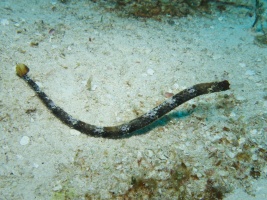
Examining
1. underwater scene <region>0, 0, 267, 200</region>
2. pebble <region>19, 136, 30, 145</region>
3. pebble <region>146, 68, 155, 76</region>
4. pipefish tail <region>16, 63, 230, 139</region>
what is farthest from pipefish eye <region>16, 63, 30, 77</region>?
pebble <region>146, 68, 155, 76</region>

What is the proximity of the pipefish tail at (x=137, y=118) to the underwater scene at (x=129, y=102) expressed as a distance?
0.02 meters

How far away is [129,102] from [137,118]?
722mm

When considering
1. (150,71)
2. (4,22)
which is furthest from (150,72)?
(4,22)

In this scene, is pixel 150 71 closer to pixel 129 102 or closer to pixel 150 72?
pixel 150 72

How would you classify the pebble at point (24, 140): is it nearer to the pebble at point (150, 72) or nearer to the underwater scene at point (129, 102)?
the underwater scene at point (129, 102)

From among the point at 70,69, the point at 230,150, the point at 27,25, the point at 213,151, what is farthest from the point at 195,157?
the point at 27,25

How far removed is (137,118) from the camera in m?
3.46

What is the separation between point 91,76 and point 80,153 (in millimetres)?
1682

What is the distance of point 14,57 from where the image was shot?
171 inches

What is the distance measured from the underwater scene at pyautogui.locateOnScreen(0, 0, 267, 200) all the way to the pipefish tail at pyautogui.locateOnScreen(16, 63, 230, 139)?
0.02 meters

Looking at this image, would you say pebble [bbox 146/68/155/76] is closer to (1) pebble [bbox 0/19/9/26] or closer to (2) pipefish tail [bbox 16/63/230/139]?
(2) pipefish tail [bbox 16/63/230/139]

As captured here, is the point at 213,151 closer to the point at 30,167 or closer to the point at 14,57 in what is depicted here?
the point at 30,167

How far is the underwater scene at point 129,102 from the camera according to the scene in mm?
3299

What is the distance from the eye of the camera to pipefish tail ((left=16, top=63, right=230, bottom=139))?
3.34 m
